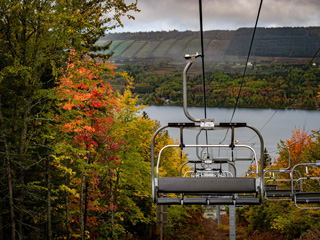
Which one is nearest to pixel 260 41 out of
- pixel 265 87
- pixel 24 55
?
pixel 265 87

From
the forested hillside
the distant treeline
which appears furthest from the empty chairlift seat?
the distant treeline

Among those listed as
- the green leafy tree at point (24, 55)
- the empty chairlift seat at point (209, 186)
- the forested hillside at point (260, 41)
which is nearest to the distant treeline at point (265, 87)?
the forested hillside at point (260, 41)

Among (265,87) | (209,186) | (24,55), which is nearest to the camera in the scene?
(209,186)

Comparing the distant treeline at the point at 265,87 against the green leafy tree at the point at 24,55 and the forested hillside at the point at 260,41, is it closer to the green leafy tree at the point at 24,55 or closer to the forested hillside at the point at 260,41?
the forested hillside at the point at 260,41

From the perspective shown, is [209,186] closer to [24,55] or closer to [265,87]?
[24,55]

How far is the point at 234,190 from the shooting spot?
757 centimetres

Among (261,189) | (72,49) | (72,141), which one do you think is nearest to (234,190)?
(261,189)

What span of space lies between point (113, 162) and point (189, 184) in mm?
13825

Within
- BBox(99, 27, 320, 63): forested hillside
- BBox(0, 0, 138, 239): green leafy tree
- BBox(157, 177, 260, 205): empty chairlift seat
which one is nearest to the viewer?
BBox(157, 177, 260, 205): empty chairlift seat

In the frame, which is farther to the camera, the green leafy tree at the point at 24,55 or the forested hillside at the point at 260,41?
the forested hillside at the point at 260,41

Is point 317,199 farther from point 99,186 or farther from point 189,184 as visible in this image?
point 99,186

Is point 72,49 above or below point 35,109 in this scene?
above

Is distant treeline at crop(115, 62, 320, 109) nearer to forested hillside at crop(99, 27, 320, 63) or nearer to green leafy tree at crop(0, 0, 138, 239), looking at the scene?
forested hillside at crop(99, 27, 320, 63)

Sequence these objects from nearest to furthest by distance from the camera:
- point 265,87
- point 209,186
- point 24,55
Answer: point 209,186, point 24,55, point 265,87
